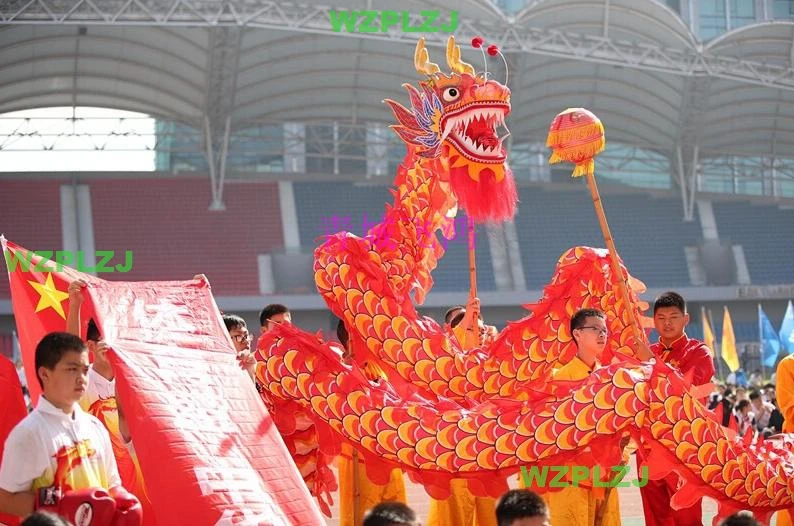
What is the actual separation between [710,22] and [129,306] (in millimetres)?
23502

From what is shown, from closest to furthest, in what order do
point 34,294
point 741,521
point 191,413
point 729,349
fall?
point 741,521
point 191,413
point 34,294
point 729,349

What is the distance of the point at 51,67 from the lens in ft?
71.1

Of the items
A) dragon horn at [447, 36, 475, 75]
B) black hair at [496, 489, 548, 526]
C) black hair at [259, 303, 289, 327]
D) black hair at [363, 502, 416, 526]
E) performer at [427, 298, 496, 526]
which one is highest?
dragon horn at [447, 36, 475, 75]

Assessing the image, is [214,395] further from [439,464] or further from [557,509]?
[557,509]

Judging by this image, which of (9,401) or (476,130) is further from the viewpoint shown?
(476,130)

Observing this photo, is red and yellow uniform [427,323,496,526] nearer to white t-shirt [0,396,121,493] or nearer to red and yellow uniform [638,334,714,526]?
red and yellow uniform [638,334,714,526]

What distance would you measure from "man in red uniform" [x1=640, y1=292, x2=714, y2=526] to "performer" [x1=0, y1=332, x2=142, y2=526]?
2.71 metres

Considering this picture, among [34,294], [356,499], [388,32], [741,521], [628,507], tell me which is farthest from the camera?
[388,32]

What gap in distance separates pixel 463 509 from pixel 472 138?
5.80 feet

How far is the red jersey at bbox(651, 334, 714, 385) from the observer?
529 cm

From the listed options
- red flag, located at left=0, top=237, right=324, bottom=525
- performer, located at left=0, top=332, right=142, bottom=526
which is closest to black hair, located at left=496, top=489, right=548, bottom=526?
red flag, located at left=0, top=237, right=324, bottom=525

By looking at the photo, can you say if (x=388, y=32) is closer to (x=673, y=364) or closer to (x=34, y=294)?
(x=673, y=364)

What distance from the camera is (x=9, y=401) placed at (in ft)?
12.8

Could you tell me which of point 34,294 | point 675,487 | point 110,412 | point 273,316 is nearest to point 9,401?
point 110,412
